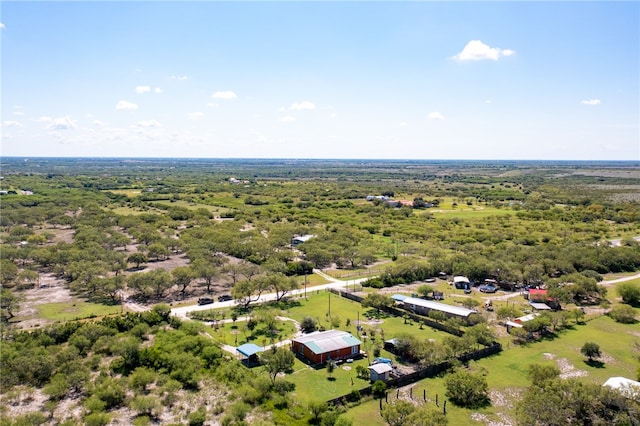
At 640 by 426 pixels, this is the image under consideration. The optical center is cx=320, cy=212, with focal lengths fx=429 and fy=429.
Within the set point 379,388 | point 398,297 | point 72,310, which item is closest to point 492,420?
point 379,388

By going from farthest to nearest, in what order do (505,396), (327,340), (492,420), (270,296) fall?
(270,296) < (327,340) < (505,396) < (492,420)

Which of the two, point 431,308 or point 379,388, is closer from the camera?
point 379,388

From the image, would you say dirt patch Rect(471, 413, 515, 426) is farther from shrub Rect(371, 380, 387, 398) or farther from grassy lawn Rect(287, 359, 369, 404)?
grassy lawn Rect(287, 359, 369, 404)

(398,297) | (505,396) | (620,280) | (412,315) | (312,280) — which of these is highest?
(398,297)

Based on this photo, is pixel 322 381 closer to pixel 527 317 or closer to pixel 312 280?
pixel 527 317

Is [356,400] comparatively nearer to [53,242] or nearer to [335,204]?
[53,242]

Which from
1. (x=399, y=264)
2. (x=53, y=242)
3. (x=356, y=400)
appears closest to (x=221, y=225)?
(x=53, y=242)

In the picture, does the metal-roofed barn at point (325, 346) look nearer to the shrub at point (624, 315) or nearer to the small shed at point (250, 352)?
the small shed at point (250, 352)
